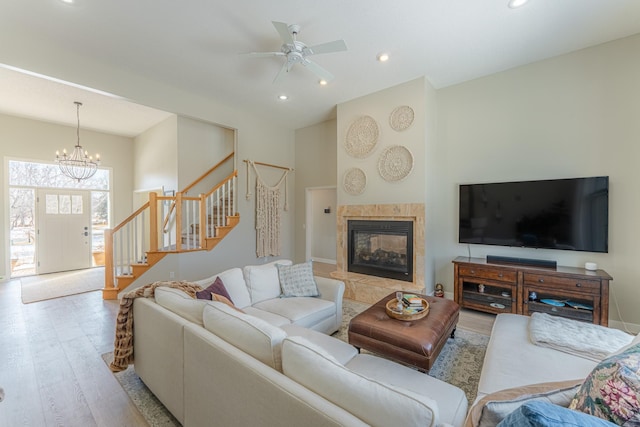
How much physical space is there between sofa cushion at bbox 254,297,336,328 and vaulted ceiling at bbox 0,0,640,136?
2.92 metres

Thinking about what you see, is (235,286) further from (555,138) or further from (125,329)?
(555,138)

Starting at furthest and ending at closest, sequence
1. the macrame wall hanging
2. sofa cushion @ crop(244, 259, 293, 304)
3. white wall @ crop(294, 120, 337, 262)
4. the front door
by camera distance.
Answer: the front door, white wall @ crop(294, 120, 337, 262), the macrame wall hanging, sofa cushion @ crop(244, 259, 293, 304)

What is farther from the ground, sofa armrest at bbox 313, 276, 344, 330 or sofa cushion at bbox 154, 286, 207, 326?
sofa cushion at bbox 154, 286, 207, 326

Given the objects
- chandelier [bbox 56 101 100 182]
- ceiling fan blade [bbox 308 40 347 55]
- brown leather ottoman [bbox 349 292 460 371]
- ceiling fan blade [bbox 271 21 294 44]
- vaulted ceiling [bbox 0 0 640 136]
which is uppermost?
vaulted ceiling [bbox 0 0 640 136]

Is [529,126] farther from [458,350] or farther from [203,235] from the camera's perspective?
[203,235]

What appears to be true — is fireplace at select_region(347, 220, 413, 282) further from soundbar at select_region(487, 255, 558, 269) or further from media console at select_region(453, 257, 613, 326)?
soundbar at select_region(487, 255, 558, 269)

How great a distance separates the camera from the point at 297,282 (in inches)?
122

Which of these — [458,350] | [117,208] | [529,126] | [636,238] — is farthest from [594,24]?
[117,208]

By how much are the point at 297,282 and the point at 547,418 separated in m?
2.62

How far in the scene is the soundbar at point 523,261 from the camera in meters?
3.36

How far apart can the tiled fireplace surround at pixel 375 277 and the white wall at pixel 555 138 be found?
1.43 ft

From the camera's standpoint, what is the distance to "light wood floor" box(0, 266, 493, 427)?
1910 mm

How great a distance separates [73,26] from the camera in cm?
292

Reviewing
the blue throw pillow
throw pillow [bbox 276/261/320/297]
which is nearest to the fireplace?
throw pillow [bbox 276/261/320/297]
